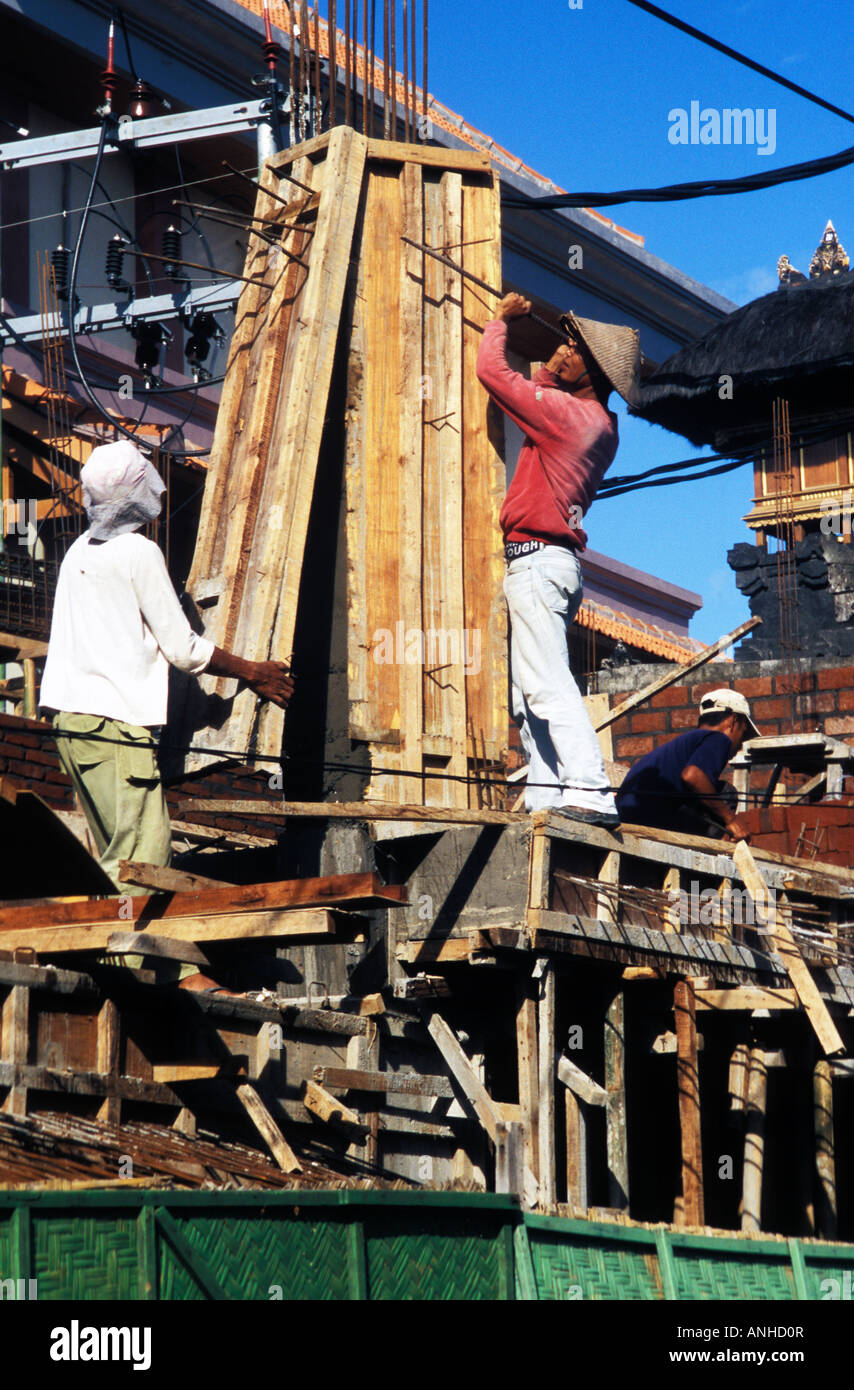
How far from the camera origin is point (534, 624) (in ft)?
36.2

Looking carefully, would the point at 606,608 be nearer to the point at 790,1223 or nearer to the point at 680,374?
the point at 680,374

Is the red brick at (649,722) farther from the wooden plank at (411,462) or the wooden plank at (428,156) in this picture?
the wooden plank at (428,156)

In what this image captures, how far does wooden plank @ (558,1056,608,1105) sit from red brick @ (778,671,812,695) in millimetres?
6307

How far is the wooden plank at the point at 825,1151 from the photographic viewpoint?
11.7 m

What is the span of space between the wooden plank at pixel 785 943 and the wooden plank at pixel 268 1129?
298 cm

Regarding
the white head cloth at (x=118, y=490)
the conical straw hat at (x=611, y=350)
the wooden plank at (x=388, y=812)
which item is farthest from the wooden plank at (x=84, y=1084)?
the conical straw hat at (x=611, y=350)

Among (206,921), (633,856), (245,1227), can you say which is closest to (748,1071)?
(633,856)

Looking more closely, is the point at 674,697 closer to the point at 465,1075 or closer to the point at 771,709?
the point at 771,709

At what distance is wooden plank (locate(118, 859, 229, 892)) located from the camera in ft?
28.8

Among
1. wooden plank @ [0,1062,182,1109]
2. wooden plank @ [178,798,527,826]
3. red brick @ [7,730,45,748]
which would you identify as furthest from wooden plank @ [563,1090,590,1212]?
red brick @ [7,730,45,748]

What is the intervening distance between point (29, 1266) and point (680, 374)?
14.0 m

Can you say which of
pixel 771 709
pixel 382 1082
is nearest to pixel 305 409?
pixel 382 1082

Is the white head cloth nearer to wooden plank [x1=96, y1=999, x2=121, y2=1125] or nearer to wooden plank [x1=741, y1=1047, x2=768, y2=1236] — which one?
wooden plank [x1=96, y1=999, x2=121, y2=1125]
